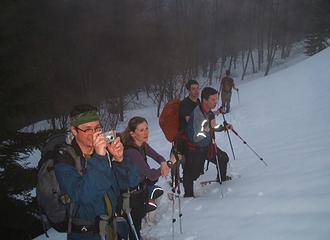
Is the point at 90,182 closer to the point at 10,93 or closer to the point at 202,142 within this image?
the point at 202,142

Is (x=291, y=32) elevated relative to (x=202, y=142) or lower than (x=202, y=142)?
elevated

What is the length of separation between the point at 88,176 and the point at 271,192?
145 inches

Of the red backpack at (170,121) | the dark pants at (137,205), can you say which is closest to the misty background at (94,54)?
the dark pants at (137,205)

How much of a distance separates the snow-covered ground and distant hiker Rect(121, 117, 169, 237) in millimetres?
1019

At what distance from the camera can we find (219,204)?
6.27 meters

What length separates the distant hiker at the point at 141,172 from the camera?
15.6 ft

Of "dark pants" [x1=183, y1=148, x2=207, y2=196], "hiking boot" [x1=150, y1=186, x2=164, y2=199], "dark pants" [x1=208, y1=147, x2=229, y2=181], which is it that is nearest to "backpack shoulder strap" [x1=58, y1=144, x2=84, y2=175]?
"hiking boot" [x1=150, y1=186, x2=164, y2=199]

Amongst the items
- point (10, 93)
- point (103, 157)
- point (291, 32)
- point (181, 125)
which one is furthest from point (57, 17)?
point (291, 32)

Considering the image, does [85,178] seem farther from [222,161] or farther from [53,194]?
[222,161]

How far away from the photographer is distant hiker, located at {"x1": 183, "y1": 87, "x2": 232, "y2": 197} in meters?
6.57

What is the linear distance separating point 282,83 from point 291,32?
35248 mm

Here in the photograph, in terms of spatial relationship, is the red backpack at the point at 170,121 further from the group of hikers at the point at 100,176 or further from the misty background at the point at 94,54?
the misty background at the point at 94,54

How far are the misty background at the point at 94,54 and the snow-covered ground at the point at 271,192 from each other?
2.89 meters

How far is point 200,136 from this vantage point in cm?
663
